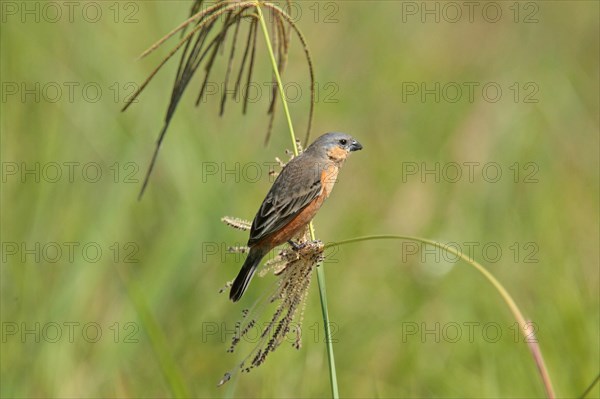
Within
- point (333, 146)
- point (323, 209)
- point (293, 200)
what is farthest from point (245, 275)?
point (323, 209)

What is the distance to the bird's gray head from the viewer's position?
4.49 metres

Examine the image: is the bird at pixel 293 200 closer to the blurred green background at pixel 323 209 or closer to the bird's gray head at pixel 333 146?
the bird's gray head at pixel 333 146

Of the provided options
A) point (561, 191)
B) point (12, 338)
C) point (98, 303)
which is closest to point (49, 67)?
point (98, 303)

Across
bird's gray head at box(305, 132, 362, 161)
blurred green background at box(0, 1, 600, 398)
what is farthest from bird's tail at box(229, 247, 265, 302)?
bird's gray head at box(305, 132, 362, 161)

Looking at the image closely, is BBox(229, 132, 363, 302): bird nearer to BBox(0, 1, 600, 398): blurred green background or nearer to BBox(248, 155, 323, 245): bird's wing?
BBox(248, 155, 323, 245): bird's wing

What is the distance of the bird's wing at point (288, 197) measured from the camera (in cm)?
401

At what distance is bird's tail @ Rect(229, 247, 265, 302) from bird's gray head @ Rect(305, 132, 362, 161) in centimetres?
65

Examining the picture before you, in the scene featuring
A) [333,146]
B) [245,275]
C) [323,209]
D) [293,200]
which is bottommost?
[323,209]

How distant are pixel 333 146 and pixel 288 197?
459 millimetres

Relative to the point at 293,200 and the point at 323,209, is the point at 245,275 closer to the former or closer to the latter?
the point at 293,200

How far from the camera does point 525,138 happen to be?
7605mm

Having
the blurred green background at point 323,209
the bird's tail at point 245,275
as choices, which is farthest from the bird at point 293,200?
the blurred green background at point 323,209

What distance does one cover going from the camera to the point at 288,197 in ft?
13.7

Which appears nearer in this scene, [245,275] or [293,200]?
[245,275]
